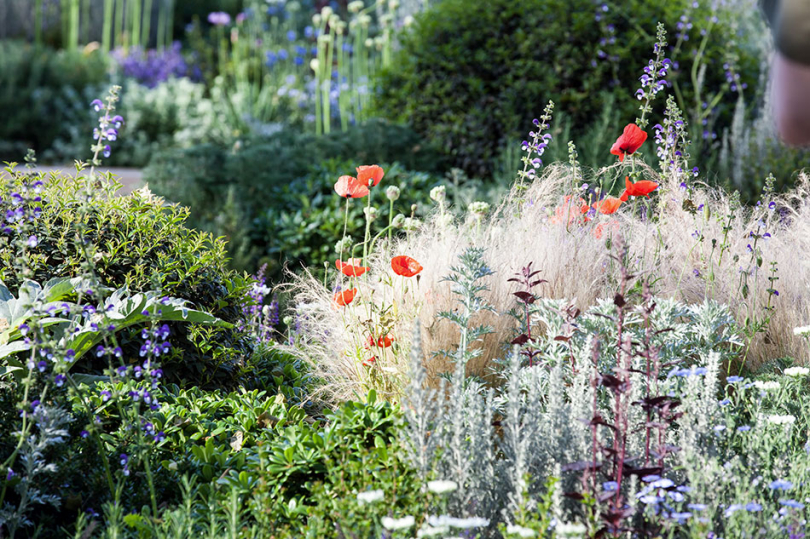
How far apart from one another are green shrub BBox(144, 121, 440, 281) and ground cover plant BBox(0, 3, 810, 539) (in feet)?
5.66

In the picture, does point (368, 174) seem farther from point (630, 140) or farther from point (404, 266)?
point (630, 140)

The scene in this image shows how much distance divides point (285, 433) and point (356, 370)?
70 cm

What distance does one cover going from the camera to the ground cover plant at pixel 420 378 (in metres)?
2.12

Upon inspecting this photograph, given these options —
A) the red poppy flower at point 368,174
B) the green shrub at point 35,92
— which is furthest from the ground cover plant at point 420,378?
the green shrub at point 35,92

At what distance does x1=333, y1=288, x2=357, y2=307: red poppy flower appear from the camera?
3125mm

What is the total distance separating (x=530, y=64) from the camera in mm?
6582

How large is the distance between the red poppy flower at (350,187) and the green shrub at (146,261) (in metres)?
0.61

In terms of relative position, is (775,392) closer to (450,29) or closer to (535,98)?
(535,98)

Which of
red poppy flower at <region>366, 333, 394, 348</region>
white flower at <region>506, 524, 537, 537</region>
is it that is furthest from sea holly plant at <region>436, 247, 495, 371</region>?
white flower at <region>506, 524, 537, 537</region>

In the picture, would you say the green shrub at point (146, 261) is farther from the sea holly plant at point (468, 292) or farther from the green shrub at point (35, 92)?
the green shrub at point (35, 92)

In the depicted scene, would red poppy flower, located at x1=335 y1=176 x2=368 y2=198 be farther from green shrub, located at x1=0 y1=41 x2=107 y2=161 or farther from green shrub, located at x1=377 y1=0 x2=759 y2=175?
green shrub, located at x1=0 y1=41 x2=107 y2=161

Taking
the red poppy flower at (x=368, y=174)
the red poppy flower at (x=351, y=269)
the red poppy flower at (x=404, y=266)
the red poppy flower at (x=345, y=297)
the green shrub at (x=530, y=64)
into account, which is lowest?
the red poppy flower at (x=345, y=297)

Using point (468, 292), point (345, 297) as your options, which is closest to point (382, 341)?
point (345, 297)

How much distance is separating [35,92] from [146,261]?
30.0 feet
